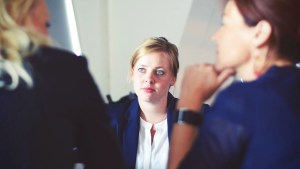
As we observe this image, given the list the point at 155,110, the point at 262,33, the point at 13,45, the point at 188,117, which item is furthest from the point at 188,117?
the point at 13,45

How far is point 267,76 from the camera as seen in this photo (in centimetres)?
71

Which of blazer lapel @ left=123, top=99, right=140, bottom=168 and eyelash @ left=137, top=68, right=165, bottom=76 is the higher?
eyelash @ left=137, top=68, right=165, bottom=76

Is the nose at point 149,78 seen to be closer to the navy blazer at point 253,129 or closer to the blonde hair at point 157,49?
the blonde hair at point 157,49

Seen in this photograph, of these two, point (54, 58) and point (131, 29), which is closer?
point (54, 58)

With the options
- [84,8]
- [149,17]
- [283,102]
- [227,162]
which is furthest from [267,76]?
[84,8]

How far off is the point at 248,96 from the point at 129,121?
30 cm

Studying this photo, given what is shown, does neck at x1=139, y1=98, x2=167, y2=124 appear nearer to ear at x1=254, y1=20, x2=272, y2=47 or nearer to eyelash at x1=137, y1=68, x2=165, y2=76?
eyelash at x1=137, y1=68, x2=165, y2=76

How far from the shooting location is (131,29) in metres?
0.85

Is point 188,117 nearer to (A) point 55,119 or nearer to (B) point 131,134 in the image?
(B) point 131,134

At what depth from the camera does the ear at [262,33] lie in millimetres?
747

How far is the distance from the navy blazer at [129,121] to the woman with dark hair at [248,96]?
53mm

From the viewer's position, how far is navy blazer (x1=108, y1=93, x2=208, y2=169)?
2.60ft

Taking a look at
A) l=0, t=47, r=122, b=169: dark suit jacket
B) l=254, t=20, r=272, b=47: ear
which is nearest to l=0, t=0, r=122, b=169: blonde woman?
l=0, t=47, r=122, b=169: dark suit jacket

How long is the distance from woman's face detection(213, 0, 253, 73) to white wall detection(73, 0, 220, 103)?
0.03 metres
